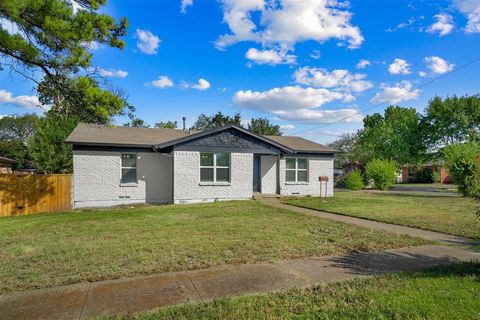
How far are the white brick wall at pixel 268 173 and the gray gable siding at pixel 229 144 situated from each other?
4.20 feet

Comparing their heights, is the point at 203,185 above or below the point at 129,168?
below

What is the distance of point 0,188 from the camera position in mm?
12820

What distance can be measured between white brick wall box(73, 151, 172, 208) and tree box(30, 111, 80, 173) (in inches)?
368

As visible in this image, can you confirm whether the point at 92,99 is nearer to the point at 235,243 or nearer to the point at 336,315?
the point at 235,243

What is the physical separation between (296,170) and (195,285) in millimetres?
15212

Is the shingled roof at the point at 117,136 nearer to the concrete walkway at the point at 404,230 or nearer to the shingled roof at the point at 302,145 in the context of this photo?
the shingled roof at the point at 302,145

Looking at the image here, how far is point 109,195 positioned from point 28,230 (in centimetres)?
608

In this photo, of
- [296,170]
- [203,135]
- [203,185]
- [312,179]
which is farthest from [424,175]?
[203,135]

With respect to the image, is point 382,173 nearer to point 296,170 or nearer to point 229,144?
point 296,170

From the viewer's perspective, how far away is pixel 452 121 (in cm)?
3838

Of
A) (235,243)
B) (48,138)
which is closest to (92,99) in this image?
(235,243)

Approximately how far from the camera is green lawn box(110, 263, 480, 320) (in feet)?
11.8

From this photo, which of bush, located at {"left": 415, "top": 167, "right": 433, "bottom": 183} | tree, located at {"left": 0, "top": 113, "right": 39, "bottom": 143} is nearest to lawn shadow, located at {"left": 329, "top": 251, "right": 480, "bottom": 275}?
bush, located at {"left": 415, "top": 167, "right": 433, "bottom": 183}

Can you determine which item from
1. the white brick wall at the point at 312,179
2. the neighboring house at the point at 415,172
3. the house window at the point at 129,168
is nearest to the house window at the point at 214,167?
the house window at the point at 129,168
